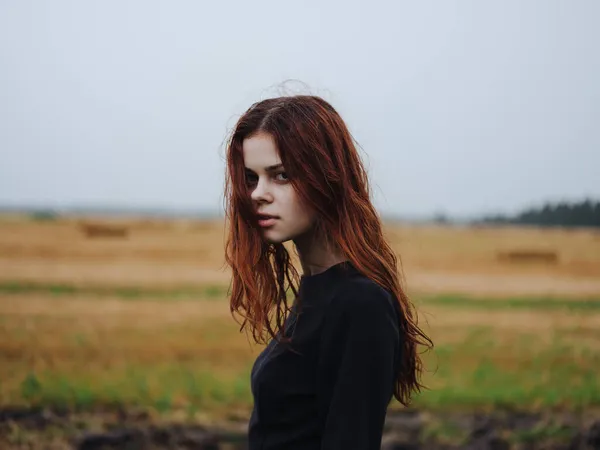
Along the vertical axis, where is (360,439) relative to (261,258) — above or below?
below

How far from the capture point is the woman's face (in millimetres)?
1069

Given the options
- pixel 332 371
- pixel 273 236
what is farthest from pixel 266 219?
pixel 332 371

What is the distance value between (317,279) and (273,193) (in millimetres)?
153

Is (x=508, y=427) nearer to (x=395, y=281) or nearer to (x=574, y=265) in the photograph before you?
(x=574, y=265)

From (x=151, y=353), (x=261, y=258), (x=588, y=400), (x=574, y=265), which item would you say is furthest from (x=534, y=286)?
(x=261, y=258)

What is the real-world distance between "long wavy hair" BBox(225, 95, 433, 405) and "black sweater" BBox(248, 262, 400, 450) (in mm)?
46

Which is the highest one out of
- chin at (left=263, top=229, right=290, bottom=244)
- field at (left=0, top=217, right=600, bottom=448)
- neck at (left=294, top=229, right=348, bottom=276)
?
chin at (left=263, top=229, right=290, bottom=244)

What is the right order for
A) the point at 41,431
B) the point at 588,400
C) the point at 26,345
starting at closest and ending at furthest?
1. the point at 41,431
2. the point at 588,400
3. the point at 26,345

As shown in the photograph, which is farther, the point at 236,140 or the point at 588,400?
the point at 588,400

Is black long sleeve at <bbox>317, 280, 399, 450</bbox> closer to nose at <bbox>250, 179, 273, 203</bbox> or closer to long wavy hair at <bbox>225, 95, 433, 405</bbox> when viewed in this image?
long wavy hair at <bbox>225, 95, 433, 405</bbox>

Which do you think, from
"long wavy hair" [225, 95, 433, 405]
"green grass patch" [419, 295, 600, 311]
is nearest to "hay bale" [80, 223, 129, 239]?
"green grass patch" [419, 295, 600, 311]

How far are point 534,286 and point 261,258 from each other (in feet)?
19.7

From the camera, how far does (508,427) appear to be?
4301 mm

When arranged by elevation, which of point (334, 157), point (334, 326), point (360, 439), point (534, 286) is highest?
point (334, 157)
